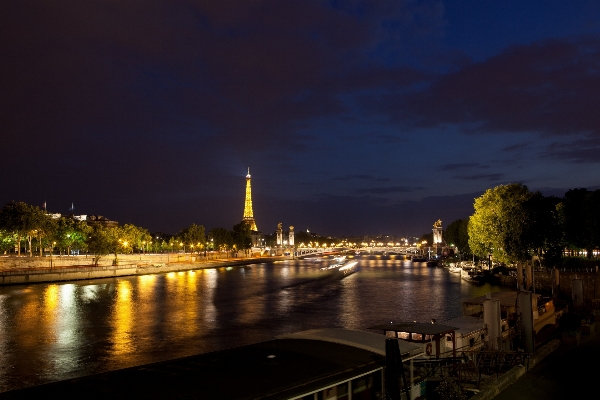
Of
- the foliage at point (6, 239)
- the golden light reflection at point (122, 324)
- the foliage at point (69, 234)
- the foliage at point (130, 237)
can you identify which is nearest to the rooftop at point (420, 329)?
the golden light reflection at point (122, 324)

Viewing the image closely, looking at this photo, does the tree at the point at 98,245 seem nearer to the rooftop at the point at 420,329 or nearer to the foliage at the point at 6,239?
the foliage at the point at 6,239

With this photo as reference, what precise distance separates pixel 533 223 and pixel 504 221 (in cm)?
314

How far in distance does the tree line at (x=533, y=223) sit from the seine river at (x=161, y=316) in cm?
683

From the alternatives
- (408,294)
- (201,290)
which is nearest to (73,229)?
(201,290)

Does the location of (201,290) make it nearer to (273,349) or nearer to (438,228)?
(273,349)

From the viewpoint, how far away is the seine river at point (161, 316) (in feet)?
85.0

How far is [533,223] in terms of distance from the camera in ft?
186

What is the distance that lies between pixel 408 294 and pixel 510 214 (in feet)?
51.5

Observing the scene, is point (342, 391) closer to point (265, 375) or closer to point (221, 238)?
point (265, 375)

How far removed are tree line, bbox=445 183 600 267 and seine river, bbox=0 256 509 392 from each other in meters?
6.83

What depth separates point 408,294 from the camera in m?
55.0

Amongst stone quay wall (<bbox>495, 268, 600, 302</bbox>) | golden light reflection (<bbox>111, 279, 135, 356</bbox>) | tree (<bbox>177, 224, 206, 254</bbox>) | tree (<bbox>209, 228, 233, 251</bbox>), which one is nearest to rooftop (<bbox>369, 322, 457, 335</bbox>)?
golden light reflection (<bbox>111, 279, 135, 356</bbox>)

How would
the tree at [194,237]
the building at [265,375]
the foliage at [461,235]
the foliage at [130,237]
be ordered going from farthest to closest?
the tree at [194,237] → the foliage at [461,235] → the foliage at [130,237] → the building at [265,375]

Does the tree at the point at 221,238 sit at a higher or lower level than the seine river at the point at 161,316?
higher
